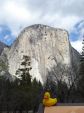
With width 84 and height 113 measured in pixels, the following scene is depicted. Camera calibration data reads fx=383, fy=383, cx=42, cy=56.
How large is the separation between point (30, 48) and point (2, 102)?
4303 inches

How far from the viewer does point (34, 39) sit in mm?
185625

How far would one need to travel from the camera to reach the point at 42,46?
604 feet

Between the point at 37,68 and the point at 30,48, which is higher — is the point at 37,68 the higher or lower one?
the lower one

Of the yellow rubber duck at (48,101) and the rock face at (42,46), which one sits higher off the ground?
the rock face at (42,46)

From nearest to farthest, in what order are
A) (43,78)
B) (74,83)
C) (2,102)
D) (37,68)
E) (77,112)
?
1. (77,112)
2. (2,102)
3. (74,83)
4. (43,78)
5. (37,68)

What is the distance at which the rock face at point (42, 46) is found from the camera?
169750 mm

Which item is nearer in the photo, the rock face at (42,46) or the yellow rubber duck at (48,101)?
the yellow rubber duck at (48,101)

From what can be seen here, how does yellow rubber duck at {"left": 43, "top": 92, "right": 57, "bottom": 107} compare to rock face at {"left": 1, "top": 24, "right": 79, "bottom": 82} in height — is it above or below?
below

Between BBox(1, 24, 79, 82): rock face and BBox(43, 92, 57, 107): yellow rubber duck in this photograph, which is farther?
BBox(1, 24, 79, 82): rock face

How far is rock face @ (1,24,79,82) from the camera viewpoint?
16975cm

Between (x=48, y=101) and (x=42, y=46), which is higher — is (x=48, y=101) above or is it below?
below

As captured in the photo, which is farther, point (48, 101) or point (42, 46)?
point (42, 46)

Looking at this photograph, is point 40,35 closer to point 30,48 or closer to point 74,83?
point 30,48

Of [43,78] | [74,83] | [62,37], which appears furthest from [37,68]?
[74,83]
